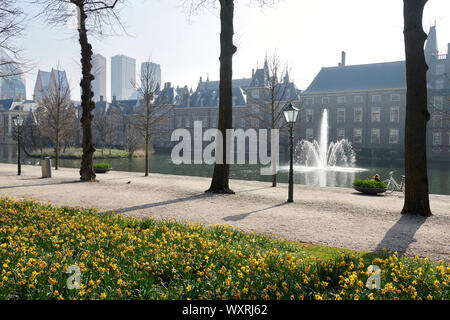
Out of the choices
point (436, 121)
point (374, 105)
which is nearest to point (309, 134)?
point (374, 105)

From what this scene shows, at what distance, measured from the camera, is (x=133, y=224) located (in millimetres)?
6941

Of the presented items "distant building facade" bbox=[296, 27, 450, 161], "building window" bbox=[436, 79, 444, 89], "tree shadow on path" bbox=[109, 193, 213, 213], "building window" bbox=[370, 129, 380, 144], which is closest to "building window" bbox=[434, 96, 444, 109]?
"distant building facade" bbox=[296, 27, 450, 161]

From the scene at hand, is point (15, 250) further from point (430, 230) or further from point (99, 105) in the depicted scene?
point (99, 105)

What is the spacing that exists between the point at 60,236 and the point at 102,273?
2146 mm

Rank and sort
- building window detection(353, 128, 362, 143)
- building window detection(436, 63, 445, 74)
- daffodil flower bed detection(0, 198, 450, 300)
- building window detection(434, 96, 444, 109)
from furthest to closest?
building window detection(353, 128, 362, 143), building window detection(436, 63, 445, 74), building window detection(434, 96, 444, 109), daffodil flower bed detection(0, 198, 450, 300)

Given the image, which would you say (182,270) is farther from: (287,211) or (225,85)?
(225,85)

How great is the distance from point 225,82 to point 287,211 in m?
5.56

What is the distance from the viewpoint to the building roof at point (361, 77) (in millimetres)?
51469

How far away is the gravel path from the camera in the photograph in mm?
6793

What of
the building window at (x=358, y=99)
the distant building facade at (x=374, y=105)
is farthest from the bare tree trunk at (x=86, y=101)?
the building window at (x=358, y=99)

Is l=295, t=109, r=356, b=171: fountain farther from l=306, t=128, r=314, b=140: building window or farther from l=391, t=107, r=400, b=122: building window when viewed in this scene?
l=391, t=107, r=400, b=122: building window

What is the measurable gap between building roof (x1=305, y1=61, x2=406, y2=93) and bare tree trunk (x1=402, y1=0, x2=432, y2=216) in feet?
→ 150

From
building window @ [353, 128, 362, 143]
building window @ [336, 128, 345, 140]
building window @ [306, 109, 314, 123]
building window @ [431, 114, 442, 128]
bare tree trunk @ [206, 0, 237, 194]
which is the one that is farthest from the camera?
building window @ [306, 109, 314, 123]

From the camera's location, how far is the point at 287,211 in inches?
375
